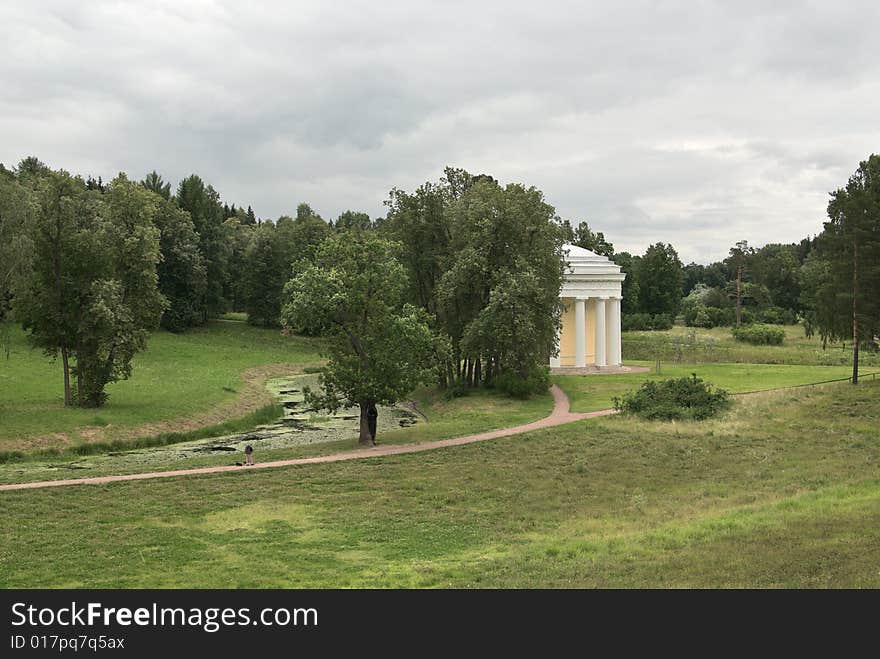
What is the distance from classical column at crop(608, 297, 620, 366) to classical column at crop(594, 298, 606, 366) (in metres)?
1.24

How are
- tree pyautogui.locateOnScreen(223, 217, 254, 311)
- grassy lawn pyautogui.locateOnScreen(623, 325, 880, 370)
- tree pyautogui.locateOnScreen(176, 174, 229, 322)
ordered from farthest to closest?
tree pyautogui.locateOnScreen(223, 217, 254, 311), tree pyautogui.locateOnScreen(176, 174, 229, 322), grassy lawn pyautogui.locateOnScreen(623, 325, 880, 370)

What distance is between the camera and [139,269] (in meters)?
48.8

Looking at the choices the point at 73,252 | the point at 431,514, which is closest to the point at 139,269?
the point at 73,252

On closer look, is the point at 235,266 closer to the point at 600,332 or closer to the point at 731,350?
the point at 600,332

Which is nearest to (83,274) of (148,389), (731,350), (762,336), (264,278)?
(148,389)

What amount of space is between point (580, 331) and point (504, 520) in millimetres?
46490

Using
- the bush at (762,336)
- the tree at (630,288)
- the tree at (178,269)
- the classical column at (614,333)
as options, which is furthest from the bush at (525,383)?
the tree at (630,288)

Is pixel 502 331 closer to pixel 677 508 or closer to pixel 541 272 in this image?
pixel 541 272

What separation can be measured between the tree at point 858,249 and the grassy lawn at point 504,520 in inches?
477

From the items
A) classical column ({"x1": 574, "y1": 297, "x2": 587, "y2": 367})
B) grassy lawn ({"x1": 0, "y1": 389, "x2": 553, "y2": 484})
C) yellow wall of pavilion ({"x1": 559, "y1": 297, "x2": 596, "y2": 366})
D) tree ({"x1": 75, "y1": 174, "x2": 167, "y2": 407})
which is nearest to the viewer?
grassy lawn ({"x1": 0, "y1": 389, "x2": 553, "y2": 484})

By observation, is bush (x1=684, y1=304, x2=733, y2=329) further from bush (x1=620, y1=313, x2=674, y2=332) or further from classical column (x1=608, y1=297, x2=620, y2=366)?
classical column (x1=608, y1=297, x2=620, y2=366)

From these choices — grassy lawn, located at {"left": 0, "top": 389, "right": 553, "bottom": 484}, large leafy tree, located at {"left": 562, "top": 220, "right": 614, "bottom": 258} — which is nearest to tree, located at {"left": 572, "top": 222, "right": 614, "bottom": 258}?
large leafy tree, located at {"left": 562, "top": 220, "right": 614, "bottom": 258}

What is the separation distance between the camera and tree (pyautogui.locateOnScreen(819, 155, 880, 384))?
4719 centimetres

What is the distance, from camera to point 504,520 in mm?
24328
